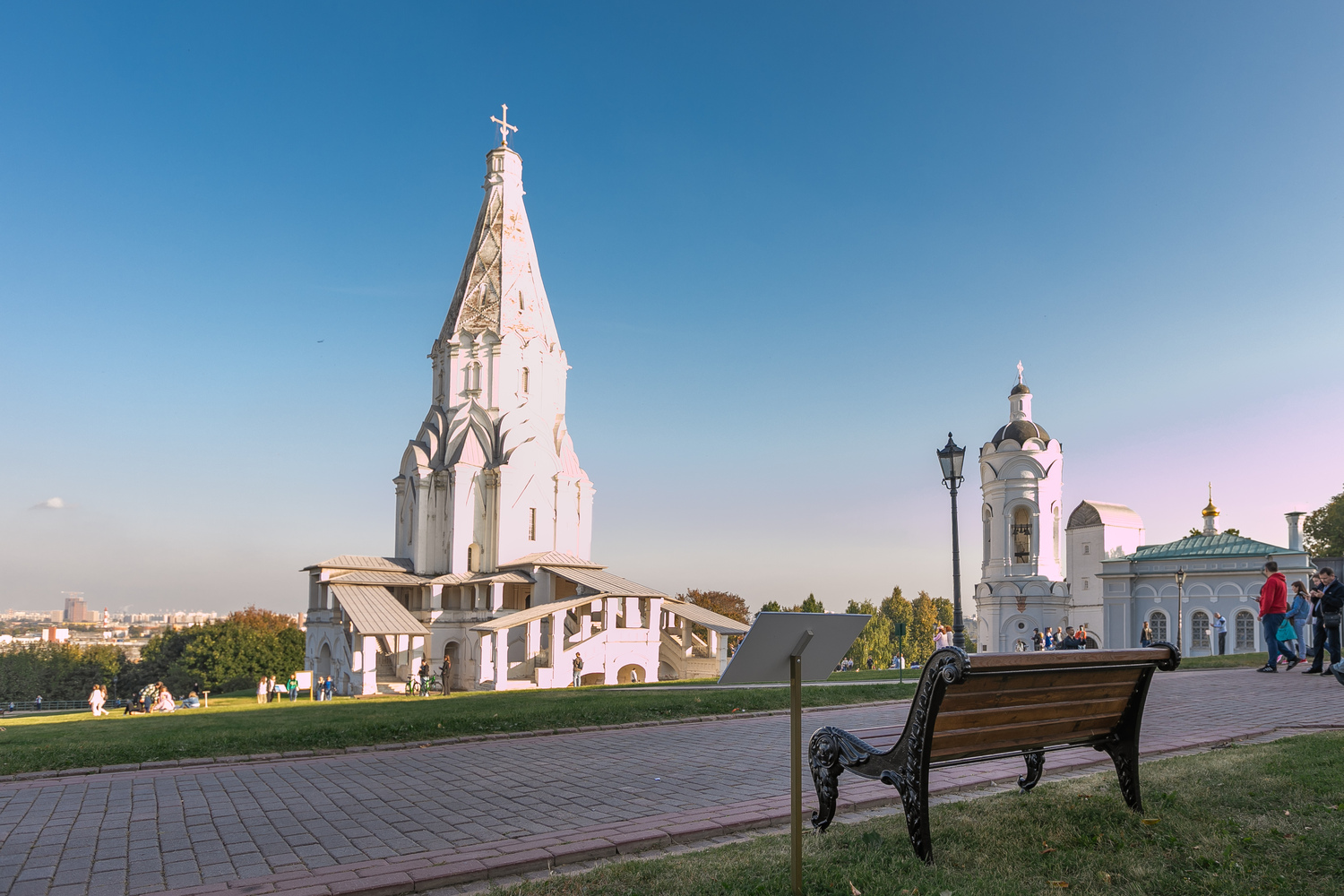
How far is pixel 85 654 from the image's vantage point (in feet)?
282

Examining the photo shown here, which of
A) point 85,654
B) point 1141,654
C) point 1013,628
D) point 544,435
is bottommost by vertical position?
point 85,654

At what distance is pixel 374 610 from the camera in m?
42.7

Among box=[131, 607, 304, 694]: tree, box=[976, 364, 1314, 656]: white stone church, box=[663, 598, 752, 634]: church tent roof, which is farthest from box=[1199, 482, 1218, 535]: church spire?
box=[131, 607, 304, 694]: tree

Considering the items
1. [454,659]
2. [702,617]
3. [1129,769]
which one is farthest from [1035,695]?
[454,659]

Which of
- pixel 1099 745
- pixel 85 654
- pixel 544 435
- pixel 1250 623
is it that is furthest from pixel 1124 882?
pixel 85 654

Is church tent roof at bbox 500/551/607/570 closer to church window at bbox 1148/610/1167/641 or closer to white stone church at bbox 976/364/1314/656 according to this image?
white stone church at bbox 976/364/1314/656

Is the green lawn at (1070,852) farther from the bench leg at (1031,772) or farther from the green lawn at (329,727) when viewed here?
the green lawn at (329,727)

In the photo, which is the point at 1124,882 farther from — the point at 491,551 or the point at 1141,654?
the point at 491,551

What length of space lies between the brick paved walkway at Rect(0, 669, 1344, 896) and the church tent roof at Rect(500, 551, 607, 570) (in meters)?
35.7

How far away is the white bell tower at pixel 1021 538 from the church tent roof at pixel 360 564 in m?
31.7

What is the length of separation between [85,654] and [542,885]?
99935mm

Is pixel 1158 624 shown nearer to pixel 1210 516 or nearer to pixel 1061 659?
pixel 1210 516

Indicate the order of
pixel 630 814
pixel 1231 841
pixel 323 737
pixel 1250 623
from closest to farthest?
pixel 1231 841 → pixel 630 814 → pixel 323 737 → pixel 1250 623

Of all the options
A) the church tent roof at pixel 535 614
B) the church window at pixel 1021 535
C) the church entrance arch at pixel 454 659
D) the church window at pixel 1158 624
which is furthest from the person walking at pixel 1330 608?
the church entrance arch at pixel 454 659
